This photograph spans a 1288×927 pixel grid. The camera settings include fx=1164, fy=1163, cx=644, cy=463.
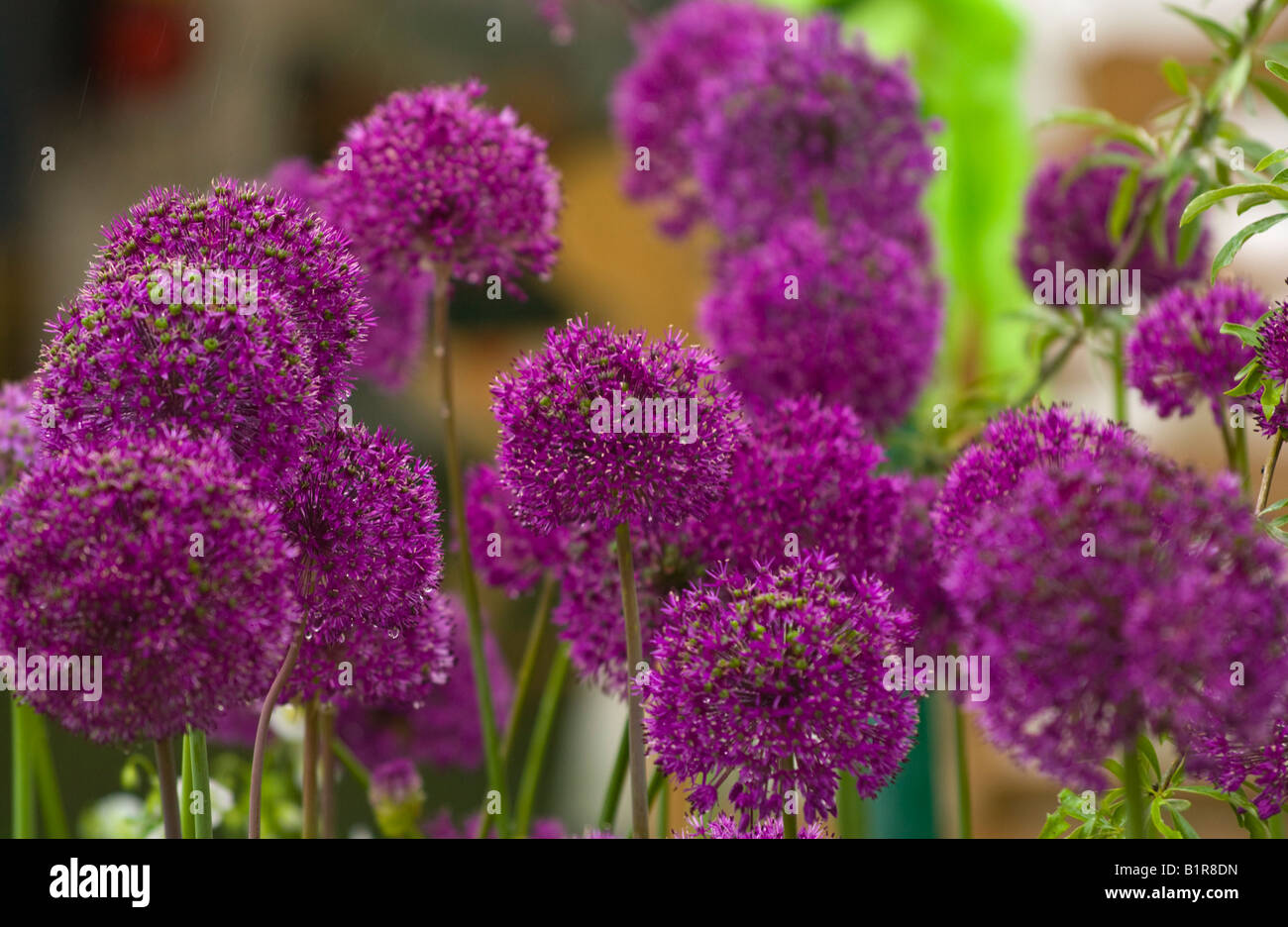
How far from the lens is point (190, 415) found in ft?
1.82

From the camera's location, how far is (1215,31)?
856 millimetres

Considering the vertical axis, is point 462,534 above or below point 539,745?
above

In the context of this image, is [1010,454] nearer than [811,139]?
Yes

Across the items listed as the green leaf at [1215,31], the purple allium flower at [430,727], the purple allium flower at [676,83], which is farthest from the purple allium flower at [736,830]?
the purple allium flower at [676,83]

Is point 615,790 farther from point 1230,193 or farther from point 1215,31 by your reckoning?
point 1215,31

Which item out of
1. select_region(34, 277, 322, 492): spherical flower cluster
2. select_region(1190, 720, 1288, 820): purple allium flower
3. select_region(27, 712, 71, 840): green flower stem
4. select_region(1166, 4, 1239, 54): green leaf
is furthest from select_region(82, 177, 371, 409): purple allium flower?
select_region(1166, 4, 1239, 54): green leaf

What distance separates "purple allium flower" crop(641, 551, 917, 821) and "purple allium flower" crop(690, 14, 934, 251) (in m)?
0.57

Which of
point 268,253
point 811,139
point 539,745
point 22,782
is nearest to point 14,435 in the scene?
point 22,782

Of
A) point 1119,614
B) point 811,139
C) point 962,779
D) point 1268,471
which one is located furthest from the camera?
point 811,139

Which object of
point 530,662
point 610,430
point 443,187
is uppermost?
point 443,187

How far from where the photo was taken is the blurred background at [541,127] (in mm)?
1408

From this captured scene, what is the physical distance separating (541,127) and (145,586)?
84cm

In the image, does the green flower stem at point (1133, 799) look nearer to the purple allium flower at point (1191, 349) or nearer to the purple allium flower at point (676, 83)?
the purple allium flower at point (1191, 349)

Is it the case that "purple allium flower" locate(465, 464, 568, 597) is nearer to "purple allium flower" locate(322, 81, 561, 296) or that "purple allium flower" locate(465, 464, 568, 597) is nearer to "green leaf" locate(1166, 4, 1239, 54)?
"purple allium flower" locate(322, 81, 561, 296)
